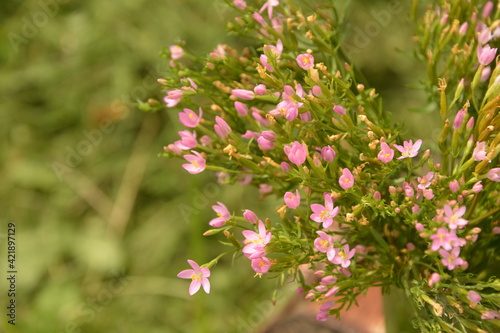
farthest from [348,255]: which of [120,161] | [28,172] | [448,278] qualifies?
[28,172]

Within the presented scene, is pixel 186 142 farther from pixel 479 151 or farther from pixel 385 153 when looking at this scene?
pixel 479 151

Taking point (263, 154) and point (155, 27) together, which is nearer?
point (263, 154)

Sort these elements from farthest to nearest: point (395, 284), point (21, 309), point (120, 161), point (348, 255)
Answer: point (120, 161) → point (21, 309) → point (395, 284) → point (348, 255)

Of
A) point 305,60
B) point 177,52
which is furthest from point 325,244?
point 177,52

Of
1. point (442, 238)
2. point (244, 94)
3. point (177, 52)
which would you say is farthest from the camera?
point (177, 52)

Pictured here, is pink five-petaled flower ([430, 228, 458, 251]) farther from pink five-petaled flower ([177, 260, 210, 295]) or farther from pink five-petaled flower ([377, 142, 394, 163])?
pink five-petaled flower ([177, 260, 210, 295])

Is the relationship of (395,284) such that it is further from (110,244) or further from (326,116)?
(110,244)

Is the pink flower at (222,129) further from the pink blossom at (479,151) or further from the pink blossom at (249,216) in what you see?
the pink blossom at (479,151)
